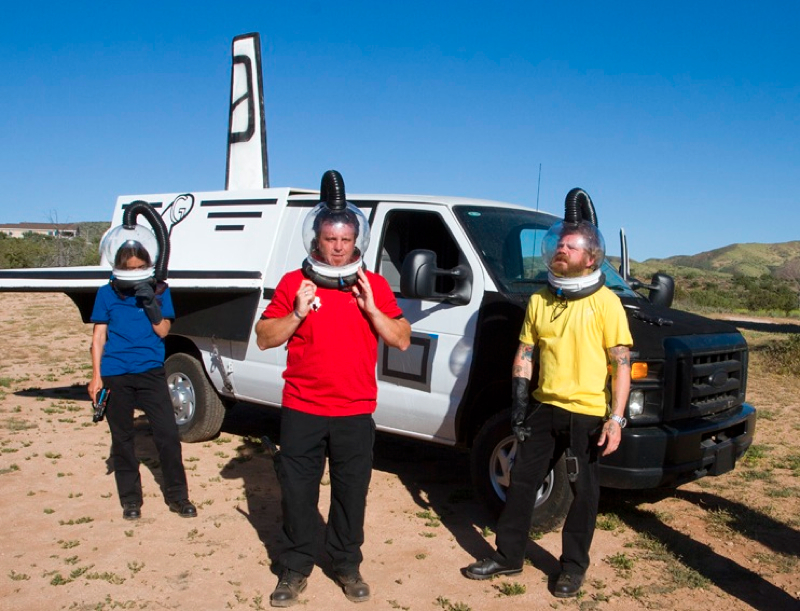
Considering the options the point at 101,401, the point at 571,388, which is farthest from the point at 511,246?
the point at 101,401

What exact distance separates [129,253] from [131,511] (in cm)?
171

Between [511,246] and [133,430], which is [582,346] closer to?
[511,246]

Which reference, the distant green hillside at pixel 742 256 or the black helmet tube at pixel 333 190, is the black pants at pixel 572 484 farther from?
the distant green hillside at pixel 742 256

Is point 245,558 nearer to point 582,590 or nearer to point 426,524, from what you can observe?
point 426,524

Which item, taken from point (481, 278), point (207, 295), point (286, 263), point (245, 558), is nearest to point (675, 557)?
point (481, 278)

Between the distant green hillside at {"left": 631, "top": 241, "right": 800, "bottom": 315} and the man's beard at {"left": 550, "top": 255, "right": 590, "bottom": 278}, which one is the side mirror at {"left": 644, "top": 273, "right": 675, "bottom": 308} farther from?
the distant green hillside at {"left": 631, "top": 241, "right": 800, "bottom": 315}

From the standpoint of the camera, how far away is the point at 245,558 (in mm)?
5008

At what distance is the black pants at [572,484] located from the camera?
4.47m

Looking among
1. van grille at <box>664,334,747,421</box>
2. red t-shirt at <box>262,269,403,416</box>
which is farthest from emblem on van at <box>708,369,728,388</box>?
red t-shirt at <box>262,269,403,416</box>

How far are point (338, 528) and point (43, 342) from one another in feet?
38.4

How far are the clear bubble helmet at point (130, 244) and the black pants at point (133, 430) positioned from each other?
653mm

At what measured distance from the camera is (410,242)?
266 inches

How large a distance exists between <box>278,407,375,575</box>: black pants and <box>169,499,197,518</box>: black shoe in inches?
57.5

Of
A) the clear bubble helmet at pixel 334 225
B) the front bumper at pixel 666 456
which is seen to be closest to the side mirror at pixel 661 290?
the front bumper at pixel 666 456
